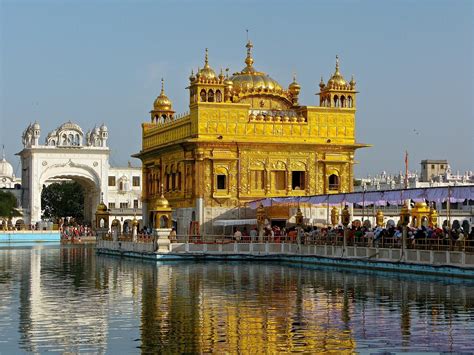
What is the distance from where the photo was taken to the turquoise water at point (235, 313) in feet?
41.7

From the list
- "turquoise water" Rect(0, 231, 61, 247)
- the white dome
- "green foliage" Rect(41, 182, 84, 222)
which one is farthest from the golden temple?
the white dome

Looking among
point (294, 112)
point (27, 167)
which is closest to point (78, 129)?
point (27, 167)

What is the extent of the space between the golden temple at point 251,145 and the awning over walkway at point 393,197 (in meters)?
2.28

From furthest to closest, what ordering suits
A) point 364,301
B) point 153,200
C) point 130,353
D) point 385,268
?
point 153,200 < point 385,268 < point 364,301 < point 130,353

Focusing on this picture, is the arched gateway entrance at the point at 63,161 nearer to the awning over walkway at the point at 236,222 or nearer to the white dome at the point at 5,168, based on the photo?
the white dome at the point at 5,168

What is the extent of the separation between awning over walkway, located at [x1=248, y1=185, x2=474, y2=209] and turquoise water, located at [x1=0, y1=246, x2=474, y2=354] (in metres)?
2.82

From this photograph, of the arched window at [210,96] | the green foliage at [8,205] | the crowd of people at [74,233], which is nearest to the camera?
the arched window at [210,96]

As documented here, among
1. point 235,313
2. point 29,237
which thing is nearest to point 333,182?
point 29,237

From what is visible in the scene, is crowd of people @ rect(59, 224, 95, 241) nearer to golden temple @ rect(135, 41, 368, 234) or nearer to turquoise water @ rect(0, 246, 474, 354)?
golden temple @ rect(135, 41, 368, 234)

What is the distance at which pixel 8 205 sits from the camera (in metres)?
72.5

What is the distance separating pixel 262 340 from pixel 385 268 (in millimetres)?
13162

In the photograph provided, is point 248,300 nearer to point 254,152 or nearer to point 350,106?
point 254,152

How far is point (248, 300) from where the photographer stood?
713 inches

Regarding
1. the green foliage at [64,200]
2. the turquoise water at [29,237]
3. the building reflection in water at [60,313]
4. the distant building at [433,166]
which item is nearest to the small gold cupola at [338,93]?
the building reflection in water at [60,313]
